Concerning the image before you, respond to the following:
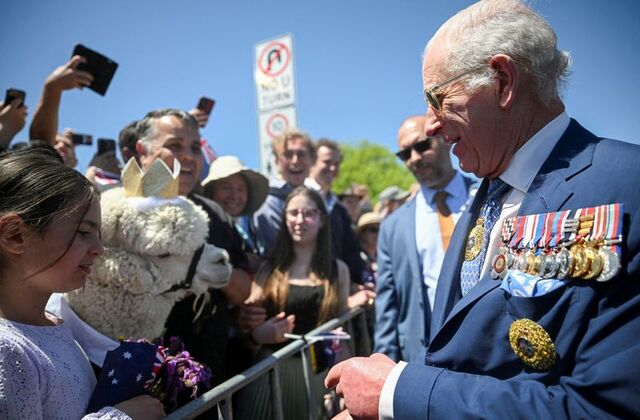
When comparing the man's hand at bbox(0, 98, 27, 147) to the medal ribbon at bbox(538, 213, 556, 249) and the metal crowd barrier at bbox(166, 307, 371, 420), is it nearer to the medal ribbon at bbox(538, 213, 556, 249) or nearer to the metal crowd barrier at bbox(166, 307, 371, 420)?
the metal crowd barrier at bbox(166, 307, 371, 420)

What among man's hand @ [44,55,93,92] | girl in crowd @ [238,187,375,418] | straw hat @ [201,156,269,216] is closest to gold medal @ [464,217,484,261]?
girl in crowd @ [238,187,375,418]

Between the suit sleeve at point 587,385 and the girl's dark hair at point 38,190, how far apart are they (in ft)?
4.08

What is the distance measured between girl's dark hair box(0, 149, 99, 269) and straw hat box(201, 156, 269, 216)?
2427 mm

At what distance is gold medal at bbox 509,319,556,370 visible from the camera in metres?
1.22

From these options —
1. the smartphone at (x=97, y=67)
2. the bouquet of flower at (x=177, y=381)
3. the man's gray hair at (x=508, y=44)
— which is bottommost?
the bouquet of flower at (x=177, y=381)

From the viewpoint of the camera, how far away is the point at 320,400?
3.49m

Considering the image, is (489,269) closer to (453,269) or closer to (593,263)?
(453,269)

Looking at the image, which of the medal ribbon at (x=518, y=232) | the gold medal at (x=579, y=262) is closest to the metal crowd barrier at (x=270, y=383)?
the medal ribbon at (x=518, y=232)

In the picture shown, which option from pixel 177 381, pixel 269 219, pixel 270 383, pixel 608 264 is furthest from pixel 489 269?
pixel 269 219

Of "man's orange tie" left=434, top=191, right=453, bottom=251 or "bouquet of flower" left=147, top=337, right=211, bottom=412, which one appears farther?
"man's orange tie" left=434, top=191, right=453, bottom=251

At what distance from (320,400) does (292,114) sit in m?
3.69

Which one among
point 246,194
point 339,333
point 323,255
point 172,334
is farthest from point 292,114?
point 172,334

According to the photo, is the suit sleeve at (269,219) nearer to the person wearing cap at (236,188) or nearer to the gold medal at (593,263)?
the person wearing cap at (236,188)

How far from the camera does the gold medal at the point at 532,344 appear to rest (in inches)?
47.9
